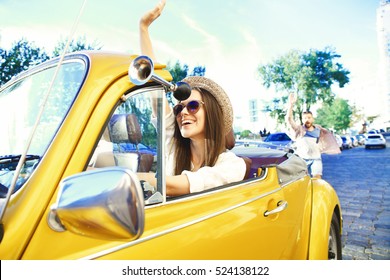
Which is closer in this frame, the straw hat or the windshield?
the windshield

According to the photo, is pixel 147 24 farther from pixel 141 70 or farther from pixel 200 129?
pixel 141 70

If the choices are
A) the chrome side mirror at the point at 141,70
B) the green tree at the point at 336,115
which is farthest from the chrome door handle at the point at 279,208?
the green tree at the point at 336,115

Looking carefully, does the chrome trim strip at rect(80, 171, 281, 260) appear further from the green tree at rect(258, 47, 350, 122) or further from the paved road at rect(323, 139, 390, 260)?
the green tree at rect(258, 47, 350, 122)

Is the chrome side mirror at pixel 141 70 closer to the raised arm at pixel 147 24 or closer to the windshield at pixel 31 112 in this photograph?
the windshield at pixel 31 112

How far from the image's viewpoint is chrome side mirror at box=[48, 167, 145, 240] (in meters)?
0.64

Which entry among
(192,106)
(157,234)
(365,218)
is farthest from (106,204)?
(365,218)

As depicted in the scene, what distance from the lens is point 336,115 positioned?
183 ft

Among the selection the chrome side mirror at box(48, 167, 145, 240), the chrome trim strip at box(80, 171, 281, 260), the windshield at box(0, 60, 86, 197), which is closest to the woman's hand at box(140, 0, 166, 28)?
the windshield at box(0, 60, 86, 197)

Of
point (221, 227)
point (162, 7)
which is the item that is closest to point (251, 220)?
point (221, 227)

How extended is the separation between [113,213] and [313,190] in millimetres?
1971

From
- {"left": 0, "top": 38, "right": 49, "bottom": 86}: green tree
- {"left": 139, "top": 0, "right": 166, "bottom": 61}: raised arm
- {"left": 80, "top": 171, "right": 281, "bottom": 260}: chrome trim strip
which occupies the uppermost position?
{"left": 0, "top": 38, "right": 49, "bottom": 86}: green tree

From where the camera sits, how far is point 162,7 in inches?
67.9

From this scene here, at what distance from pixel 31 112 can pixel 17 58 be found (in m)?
11.8

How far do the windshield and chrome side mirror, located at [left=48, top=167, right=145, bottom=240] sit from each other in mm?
352
